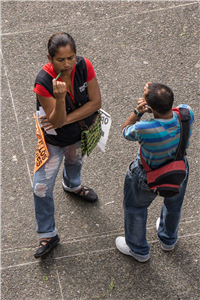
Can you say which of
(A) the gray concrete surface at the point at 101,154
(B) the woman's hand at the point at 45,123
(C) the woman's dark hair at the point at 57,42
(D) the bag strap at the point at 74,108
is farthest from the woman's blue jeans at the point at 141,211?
(C) the woman's dark hair at the point at 57,42

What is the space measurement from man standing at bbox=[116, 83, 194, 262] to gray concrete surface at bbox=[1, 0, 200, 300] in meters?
0.25

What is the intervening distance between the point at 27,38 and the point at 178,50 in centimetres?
215

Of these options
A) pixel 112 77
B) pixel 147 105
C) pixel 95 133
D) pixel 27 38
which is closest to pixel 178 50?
pixel 112 77

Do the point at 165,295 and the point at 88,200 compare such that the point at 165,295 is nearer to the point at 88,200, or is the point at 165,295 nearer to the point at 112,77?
the point at 88,200

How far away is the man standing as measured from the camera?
2730 mm

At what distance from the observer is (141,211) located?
3.42m

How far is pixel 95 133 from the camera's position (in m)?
3.61

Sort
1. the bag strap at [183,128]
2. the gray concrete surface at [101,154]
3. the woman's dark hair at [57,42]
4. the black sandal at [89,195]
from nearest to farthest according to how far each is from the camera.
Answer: the bag strap at [183,128], the woman's dark hair at [57,42], the gray concrete surface at [101,154], the black sandal at [89,195]

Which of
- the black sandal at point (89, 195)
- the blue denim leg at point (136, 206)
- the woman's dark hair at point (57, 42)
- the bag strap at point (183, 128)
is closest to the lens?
the bag strap at point (183, 128)

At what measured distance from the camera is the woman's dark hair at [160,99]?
2688mm

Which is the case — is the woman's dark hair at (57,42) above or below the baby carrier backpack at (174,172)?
above

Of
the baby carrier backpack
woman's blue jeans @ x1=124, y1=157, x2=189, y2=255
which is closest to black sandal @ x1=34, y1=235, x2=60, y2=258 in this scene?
woman's blue jeans @ x1=124, y1=157, x2=189, y2=255

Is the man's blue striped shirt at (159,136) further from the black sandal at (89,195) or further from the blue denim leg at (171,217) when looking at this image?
the black sandal at (89,195)

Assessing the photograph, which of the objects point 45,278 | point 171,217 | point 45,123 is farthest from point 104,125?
point 45,278
